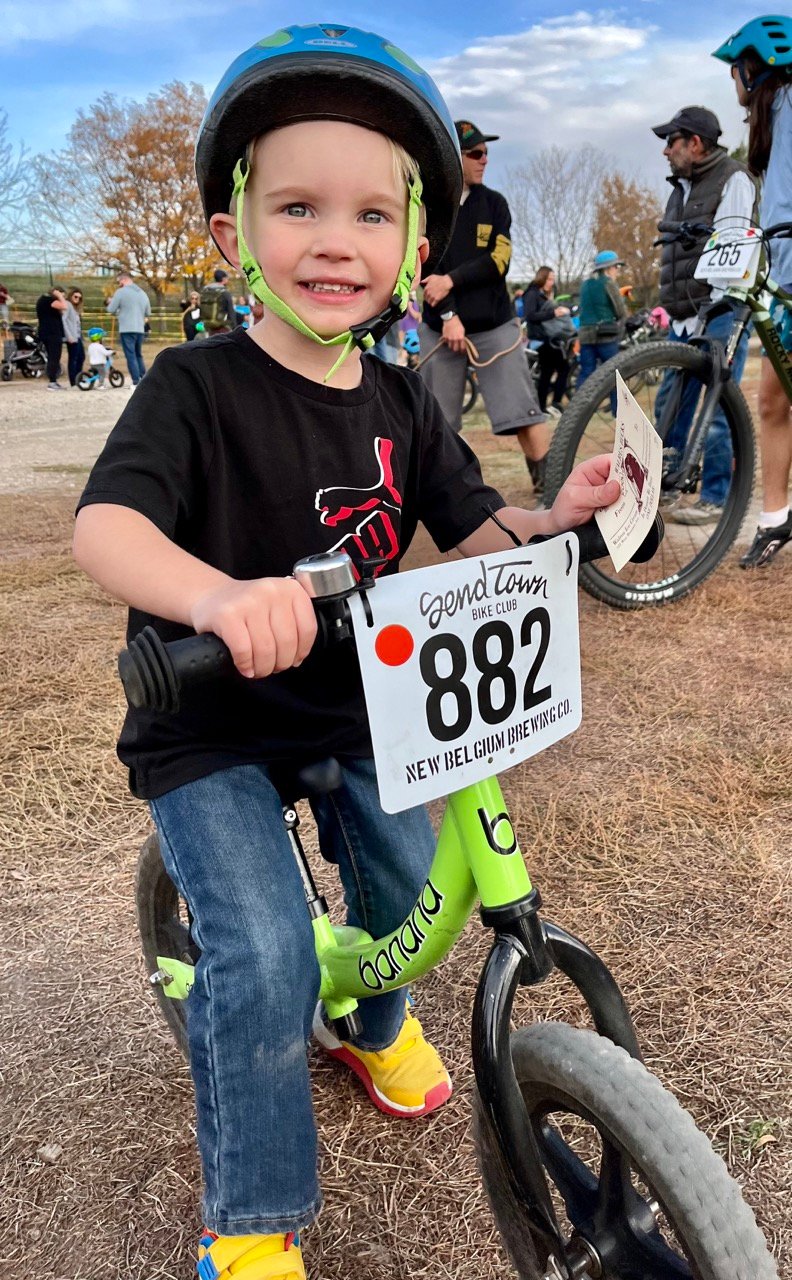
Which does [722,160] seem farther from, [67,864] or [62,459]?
[62,459]

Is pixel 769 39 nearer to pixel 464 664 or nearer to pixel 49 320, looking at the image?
pixel 464 664

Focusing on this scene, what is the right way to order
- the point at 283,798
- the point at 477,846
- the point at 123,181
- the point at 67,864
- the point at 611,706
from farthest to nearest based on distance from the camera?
the point at 123,181, the point at 611,706, the point at 67,864, the point at 283,798, the point at 477,846

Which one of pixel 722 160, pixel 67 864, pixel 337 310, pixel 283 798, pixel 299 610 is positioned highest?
pixel 722 160

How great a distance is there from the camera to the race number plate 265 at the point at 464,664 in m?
1.14

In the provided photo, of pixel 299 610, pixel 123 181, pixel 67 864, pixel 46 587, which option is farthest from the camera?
pixel 123 181

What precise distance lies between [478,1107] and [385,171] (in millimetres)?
1318

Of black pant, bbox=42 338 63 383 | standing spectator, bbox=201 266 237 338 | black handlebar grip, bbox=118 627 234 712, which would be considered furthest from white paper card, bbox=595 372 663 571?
black pant, bbox=42 338 63 383

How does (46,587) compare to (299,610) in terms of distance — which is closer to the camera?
(299,610)

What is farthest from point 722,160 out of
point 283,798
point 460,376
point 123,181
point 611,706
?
point 123,181

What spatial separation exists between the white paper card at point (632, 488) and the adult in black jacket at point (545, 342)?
1163cm

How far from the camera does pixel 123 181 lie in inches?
1373

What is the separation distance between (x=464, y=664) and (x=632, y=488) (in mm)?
372

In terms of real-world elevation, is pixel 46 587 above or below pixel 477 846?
below

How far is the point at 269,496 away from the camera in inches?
59.1
